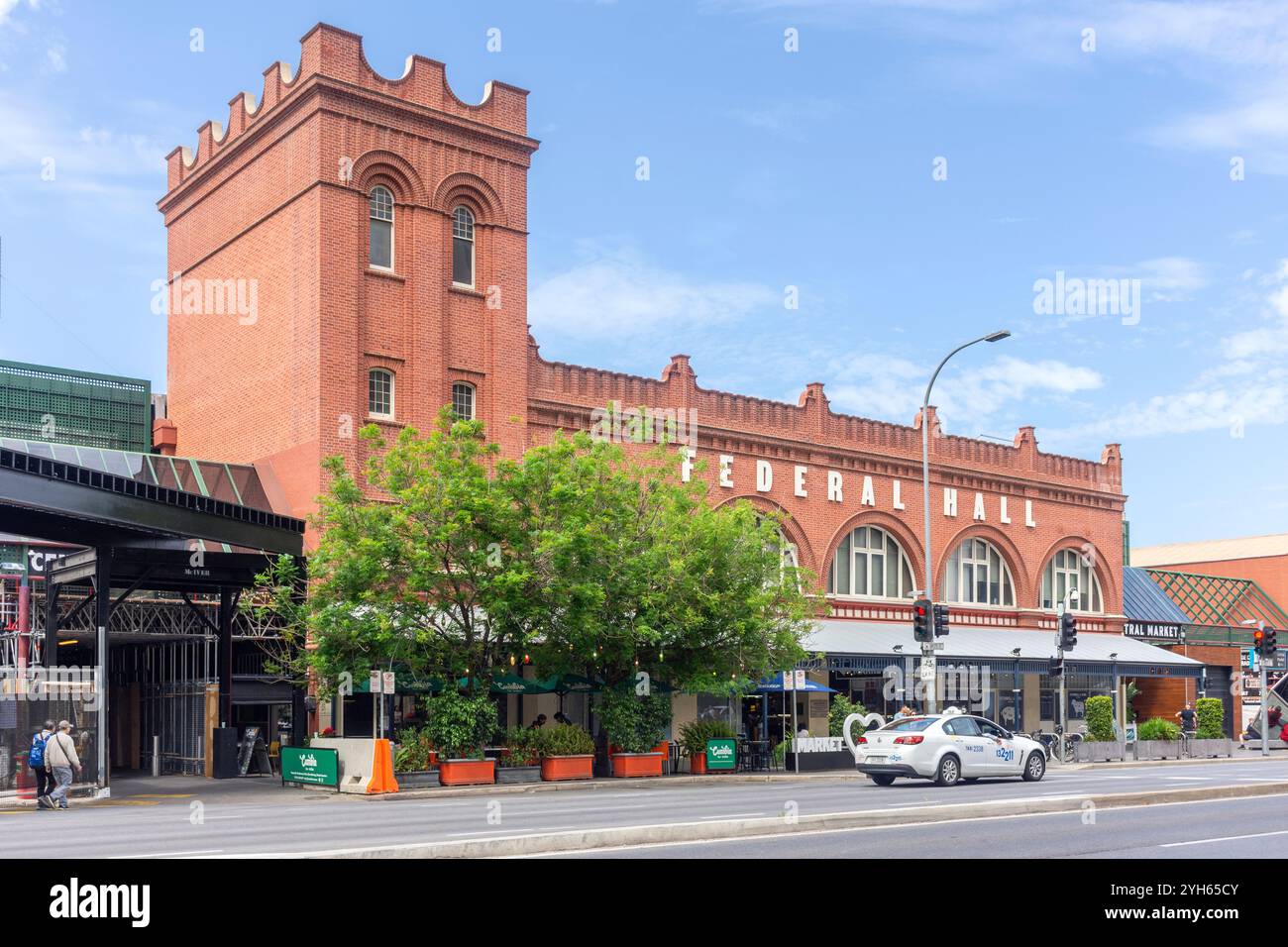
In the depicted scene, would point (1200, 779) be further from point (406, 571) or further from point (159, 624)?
point (159, 624)

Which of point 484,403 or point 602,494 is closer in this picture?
point 602,494

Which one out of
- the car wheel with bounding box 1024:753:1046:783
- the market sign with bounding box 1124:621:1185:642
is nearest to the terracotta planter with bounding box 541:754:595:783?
the car wheel with bounding box 1024:753:1046:783

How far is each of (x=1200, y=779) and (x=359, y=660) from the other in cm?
1854

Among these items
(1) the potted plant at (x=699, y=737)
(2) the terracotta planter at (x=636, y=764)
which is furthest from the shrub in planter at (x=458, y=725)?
(1) the potted plant at (x=699, y=737)

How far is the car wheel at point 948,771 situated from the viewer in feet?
89.4

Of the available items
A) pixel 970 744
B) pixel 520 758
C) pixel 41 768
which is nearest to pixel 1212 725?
pixel 970 744

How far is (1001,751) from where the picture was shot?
28453 mm

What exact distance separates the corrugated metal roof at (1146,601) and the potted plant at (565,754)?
3193 cm

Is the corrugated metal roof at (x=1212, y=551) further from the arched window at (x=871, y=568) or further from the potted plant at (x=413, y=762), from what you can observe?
the potted plant at (x=413, y=762)

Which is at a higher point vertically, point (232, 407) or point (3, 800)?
point (232, 407)

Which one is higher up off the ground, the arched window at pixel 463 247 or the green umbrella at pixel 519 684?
the arched window at pixel 463 247

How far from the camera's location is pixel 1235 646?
204 feet

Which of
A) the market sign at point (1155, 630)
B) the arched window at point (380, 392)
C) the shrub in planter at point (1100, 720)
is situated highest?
the arched window at point (380, 392)
